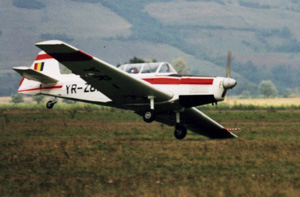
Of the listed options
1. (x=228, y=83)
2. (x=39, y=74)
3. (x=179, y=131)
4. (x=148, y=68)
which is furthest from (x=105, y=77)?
(x=39, y=74)

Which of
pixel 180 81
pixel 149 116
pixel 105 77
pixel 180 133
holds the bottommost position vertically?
pixel 180 133

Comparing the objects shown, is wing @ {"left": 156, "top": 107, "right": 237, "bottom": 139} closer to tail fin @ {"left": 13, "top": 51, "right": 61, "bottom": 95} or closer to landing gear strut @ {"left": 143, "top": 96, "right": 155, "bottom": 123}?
landing gear strut @ {"left": 143, "top": 96, "right": 155, "bottom": 123}

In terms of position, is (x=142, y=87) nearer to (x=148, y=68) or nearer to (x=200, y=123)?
(x=148, y=68)

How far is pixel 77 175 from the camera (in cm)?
1068

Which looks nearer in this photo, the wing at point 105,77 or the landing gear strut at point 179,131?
the wing at point 105,77

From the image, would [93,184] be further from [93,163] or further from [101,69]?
[101,69]

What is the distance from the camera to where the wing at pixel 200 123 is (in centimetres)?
1908

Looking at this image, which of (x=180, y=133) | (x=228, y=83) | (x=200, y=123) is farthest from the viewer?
(x=200, y=123)

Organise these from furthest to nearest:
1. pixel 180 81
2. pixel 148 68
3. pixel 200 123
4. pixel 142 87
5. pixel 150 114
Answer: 1. pixel 200 123
2. pixel 148 68
3. pixel 180 81
4. pixel 150 114
5. pixel 142 87

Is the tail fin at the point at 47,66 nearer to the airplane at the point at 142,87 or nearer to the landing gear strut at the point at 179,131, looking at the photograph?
the airplane at the point at 142,87

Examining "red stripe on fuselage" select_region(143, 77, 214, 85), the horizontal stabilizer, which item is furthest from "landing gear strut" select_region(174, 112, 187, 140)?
the horizontal stabilizer

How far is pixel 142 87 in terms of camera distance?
54.3ft

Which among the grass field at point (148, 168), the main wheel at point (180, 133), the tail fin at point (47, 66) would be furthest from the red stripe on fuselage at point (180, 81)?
the tail fin at point (47, 66)

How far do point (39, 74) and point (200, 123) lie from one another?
6210 mm
